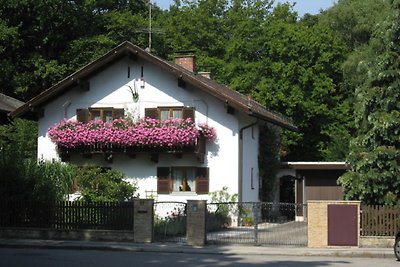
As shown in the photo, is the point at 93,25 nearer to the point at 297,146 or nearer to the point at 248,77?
the point at 248,77

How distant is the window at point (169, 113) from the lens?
33.5m

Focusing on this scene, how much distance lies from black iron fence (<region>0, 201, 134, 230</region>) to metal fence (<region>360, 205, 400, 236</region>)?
26.2 feet

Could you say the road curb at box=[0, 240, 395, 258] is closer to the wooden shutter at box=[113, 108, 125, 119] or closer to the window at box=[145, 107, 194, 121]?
the window at box=[145, 107, 194, 121]

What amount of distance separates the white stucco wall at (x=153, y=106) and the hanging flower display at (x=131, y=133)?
936 millimetres

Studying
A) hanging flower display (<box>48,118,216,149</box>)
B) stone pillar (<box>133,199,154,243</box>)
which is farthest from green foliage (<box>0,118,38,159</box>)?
stone pillar (<box>133,199,154,243</box>)

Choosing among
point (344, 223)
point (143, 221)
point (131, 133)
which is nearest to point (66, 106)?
point (131, 133)

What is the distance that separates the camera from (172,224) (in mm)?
24844

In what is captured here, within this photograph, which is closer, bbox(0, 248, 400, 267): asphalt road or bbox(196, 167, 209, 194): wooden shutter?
bbox(0, 248, 400, 267): asphalt road

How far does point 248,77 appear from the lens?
51094mm

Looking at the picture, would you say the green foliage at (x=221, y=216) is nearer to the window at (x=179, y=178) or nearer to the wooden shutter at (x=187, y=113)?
the window at (x=179, y=178)

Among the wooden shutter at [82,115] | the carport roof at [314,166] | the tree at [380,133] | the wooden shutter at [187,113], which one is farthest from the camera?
the carport roof at [314,166]

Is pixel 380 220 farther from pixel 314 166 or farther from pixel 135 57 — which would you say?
pixel 135 57

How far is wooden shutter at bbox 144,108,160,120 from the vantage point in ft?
111

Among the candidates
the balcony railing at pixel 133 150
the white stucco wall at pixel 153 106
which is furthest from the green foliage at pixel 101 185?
the white stucco wall at pixel 153 106
